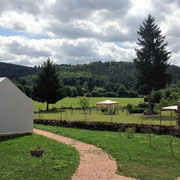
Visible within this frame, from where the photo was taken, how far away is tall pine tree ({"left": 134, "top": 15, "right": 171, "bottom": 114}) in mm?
39031

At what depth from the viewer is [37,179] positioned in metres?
8.14

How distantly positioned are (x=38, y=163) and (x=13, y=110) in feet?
31.4

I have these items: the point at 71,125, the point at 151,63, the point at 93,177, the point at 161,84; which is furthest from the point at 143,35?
the point at 93,177

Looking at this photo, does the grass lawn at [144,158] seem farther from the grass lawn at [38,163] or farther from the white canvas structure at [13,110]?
the white canvas structure at [13,110]

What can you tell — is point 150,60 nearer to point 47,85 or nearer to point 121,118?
point 121,118

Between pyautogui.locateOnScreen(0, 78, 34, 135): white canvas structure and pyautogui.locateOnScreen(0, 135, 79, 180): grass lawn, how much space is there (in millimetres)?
4219

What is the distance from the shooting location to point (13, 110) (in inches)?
742

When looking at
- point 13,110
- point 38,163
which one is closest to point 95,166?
point 38,163

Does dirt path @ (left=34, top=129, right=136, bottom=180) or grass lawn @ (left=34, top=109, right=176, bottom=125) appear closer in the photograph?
dirt path @ (left=34, top=129, right=136, bottom=180)

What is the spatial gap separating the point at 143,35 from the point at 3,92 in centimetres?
2916

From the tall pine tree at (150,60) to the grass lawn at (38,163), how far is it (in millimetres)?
27842

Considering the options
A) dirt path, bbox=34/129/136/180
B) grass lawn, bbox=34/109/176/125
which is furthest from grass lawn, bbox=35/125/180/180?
grass lawn, bbox=34/109/176/125

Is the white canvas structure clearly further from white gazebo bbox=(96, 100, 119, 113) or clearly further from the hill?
the hill

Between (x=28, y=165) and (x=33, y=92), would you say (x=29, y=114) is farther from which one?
(x=33, y=92)
